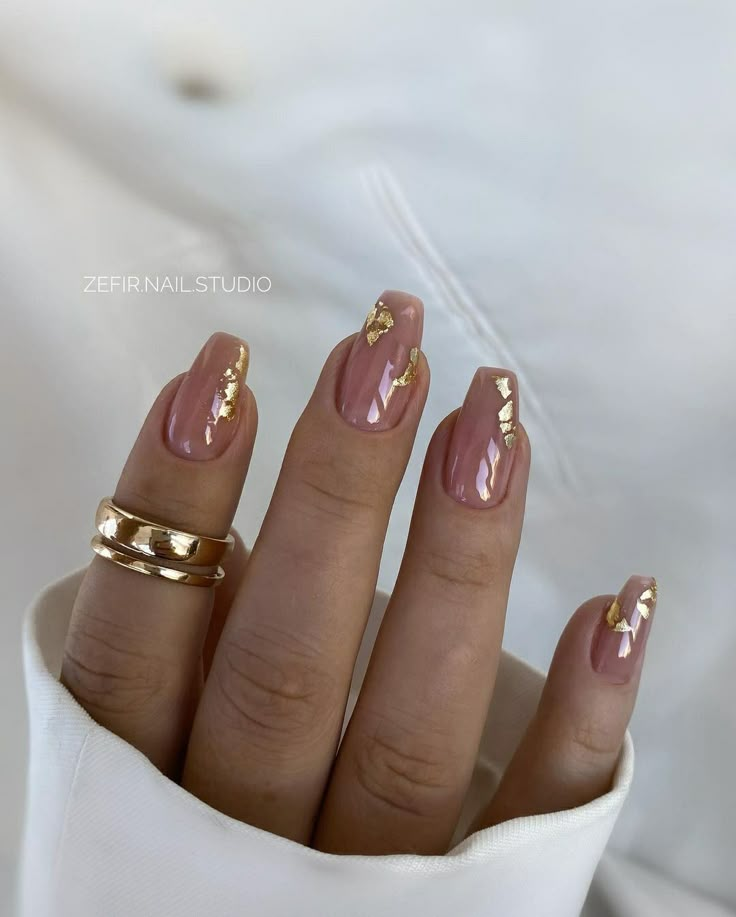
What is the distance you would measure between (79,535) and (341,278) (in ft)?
1.09

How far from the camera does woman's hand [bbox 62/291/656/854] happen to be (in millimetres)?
497

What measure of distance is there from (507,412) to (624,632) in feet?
0.51

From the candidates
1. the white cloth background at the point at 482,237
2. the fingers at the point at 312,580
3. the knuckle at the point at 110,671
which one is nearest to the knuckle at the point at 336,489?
the fingers at the point at 312,580

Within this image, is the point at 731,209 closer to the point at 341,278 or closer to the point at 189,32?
the point at 341,278

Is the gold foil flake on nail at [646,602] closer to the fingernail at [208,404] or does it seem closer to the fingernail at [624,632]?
the fingernail at [624,632]

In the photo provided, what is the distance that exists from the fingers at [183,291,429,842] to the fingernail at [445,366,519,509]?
3cm

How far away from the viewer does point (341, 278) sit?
2.35 ft

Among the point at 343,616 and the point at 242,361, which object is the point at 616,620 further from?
the point at 242,361

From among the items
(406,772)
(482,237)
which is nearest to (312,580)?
(406,772)

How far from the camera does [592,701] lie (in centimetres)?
53

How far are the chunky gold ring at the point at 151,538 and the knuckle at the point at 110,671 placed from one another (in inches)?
2.0

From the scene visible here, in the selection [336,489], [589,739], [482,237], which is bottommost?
[589,739]

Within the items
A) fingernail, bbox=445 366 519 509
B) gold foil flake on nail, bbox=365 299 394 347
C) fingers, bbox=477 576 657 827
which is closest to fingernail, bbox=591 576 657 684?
fingers, bbox=477 576 657 827

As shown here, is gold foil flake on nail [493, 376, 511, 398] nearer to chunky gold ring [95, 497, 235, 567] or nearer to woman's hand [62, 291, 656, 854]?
woman's hand [62, 291, 656, 854]
